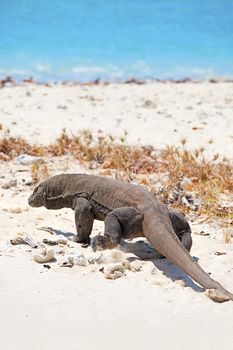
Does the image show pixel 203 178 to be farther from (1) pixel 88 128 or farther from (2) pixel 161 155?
(1) pixel 88 128

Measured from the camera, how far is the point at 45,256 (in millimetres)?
4781

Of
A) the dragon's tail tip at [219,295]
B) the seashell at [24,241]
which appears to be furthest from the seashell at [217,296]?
the seashell at [24,241]

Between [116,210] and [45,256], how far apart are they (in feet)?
2.73

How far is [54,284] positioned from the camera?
4301mm

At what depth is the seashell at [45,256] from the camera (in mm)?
4770

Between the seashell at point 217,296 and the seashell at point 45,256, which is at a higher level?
the seashell at point 217,296

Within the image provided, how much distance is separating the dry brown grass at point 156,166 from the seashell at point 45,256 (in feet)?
7.42

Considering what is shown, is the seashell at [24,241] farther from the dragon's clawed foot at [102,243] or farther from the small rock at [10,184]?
the small rock at [10,184]

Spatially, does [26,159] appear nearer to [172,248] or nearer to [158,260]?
[158,260]

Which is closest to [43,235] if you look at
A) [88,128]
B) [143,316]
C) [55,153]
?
[143,316]

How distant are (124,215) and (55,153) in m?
4.37

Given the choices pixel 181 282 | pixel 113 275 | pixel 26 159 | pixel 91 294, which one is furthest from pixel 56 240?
pixel 26 159

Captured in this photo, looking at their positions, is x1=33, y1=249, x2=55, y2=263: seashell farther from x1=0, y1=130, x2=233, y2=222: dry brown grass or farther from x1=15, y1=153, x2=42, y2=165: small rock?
x1=15, y1=153, x2=42, y2=165: small rock

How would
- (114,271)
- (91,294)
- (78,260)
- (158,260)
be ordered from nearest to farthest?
(91,294) < (114,271) < (78,260) < (158,260)
